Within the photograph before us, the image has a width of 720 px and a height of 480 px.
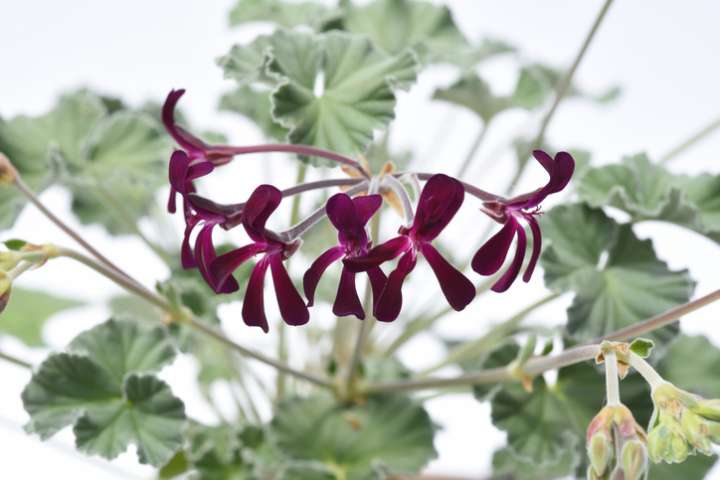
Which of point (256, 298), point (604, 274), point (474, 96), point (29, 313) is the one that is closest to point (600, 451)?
point (256, 298)

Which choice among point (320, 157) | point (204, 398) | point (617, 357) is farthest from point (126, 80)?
point (617, 357)

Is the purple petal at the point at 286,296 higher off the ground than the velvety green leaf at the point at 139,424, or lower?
lower

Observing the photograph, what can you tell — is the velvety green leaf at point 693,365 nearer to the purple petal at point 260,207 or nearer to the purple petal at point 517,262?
the purple petal at point 517,262

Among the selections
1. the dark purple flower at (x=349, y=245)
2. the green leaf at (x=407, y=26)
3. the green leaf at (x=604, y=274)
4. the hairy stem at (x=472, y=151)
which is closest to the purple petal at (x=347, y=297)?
the dark purple flower at (x=349, y=245)

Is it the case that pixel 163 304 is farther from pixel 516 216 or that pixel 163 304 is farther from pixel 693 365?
pixel 693 365

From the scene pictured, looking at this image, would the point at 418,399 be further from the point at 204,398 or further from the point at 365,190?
the point at 204,398

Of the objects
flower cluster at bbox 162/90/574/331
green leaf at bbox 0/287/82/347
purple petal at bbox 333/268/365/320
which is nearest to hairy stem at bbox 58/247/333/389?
flower cluster at bbox 162/90/574/331
